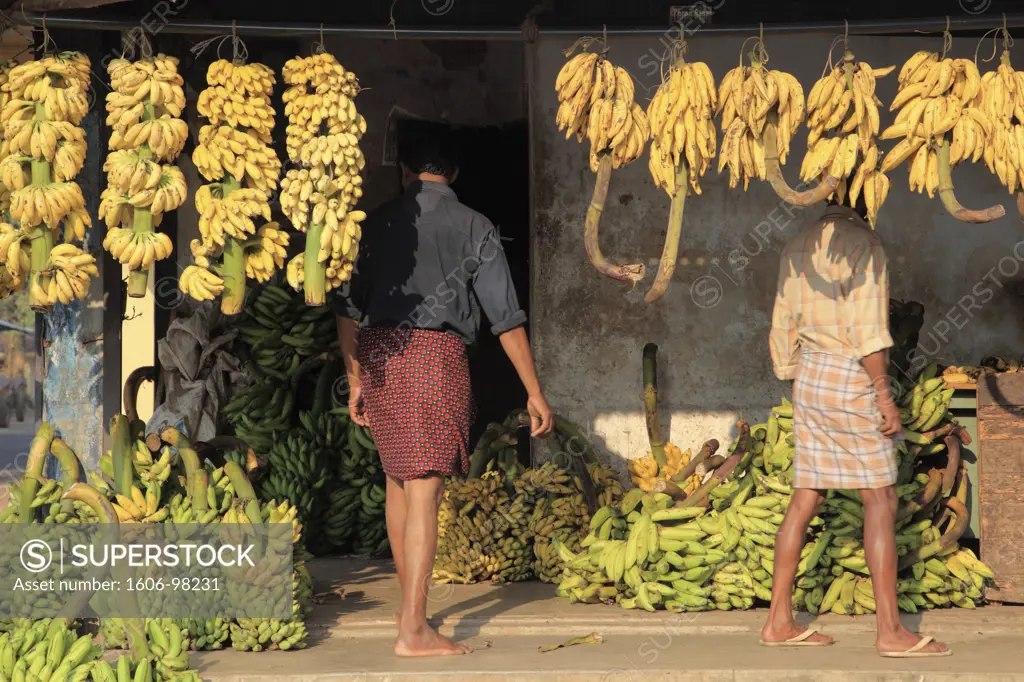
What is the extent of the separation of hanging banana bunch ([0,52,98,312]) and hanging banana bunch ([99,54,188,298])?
16cm

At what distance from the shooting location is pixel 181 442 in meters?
4.92

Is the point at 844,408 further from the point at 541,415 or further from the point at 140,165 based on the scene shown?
the point at 140,165

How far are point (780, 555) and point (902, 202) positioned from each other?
2639 millimetres

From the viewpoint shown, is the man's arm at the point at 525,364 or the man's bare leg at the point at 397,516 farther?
the man's bare leg at the point at 397,516

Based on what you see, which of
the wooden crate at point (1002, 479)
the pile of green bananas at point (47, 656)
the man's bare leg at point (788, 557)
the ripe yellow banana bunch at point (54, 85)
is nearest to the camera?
the pile of green bananas at point (47, 656)

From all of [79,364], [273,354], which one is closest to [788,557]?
[273,354]

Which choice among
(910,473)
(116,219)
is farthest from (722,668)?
(116,219)

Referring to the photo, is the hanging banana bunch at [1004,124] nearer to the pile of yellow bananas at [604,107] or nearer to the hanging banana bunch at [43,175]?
the pile of yellow bananas at [604,107]

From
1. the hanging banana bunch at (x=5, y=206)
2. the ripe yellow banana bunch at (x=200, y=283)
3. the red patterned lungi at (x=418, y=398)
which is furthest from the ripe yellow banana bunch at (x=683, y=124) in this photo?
the hanging banana bunch at (x=5, y=206)

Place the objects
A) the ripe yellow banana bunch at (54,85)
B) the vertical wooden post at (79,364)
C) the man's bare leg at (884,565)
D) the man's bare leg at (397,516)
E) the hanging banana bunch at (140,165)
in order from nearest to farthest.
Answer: the hanging banana bunch at (140,165)
the ripe yellow banana bunch at (54,85)
the man's bare leg at (884,565)
the man's bare leg at (397,516)
the vertical wooden post at (79,364)

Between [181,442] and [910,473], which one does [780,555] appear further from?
[181,442]

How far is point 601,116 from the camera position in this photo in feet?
14.6

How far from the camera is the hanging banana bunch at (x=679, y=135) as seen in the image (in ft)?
14.3

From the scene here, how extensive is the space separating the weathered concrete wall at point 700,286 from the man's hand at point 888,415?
2.08 metres
